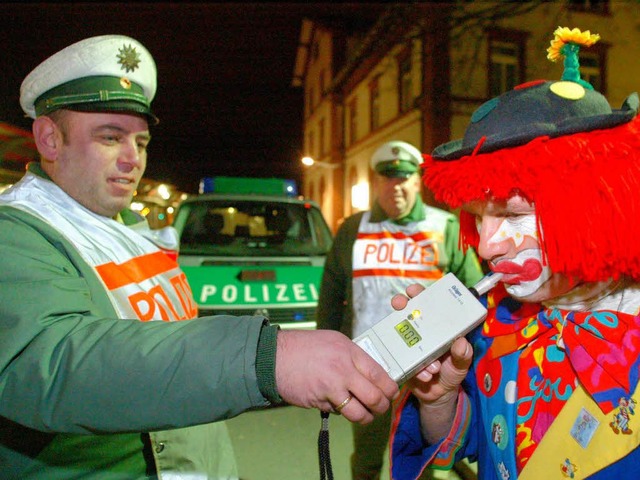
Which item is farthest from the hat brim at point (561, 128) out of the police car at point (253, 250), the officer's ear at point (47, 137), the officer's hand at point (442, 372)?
the police car at point (253, 250)

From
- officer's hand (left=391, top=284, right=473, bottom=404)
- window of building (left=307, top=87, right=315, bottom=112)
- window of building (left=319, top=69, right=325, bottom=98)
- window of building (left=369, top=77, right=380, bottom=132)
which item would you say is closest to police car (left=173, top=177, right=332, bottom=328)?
officer's hand (left=391, top=284, right=473, bottom=404)

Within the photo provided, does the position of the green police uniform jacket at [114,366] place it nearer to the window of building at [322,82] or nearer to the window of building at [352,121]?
the window of building at [352,121]

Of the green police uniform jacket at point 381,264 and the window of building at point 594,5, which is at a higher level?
the window of building at point 594,5

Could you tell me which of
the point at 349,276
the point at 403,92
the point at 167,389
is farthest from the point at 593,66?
the point at 167,389

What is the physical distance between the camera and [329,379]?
0.83m

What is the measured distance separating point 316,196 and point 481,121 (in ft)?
88.6

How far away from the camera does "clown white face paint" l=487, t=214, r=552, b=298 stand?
1146 mm

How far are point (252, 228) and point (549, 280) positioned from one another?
4.22m

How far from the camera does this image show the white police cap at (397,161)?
3191 millimetres

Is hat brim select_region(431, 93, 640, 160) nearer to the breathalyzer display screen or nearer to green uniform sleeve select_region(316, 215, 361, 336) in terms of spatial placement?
the breathalyzer display screen

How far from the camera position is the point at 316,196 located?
92.3 feet

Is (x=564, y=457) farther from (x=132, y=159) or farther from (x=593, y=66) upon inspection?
(x=593, y=66)

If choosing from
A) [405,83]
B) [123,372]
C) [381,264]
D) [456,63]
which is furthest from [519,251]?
[405,83]

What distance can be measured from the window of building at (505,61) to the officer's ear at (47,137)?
1275cm
